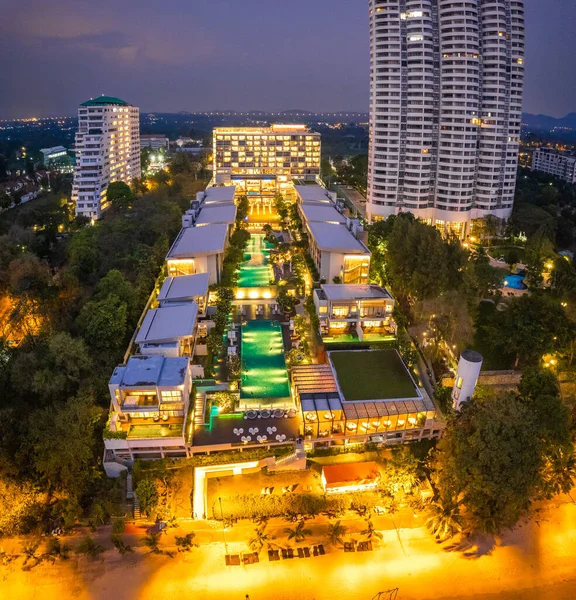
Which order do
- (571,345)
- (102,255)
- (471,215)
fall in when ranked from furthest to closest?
(471,215) → (102,255) → (571,345)

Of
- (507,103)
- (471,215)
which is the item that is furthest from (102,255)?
(507,103)

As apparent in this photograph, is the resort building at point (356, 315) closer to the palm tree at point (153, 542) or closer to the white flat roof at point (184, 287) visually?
the white flat roof at point (184, 287)

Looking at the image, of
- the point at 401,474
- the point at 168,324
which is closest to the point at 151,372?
the point at 168,324

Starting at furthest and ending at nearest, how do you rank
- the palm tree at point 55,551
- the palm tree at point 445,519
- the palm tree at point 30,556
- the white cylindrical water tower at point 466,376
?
the white cylindrical water tower at point 466,376, the palm tree at point 445,519, the palm tree at point 55,551, the palm tree at point 30,556

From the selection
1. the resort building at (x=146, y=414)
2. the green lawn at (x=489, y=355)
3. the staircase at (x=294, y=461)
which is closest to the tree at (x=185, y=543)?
the resort building at (x=146, y=414)

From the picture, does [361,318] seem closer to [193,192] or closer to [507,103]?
[507,103]

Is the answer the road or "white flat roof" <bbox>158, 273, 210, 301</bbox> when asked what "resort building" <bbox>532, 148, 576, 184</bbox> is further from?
the road
